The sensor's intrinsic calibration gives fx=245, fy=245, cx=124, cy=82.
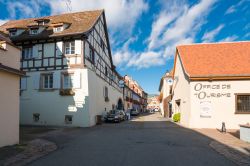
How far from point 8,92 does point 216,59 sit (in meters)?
17.2

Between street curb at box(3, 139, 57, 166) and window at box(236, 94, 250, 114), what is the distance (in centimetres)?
1465

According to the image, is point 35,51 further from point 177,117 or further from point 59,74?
point 177,117

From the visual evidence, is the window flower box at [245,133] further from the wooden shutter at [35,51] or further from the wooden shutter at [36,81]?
the wooden shutter at [35,51]

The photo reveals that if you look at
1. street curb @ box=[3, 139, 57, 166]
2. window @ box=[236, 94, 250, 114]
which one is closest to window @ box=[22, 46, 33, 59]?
street curb @ box=[3, 139, 57, 166]

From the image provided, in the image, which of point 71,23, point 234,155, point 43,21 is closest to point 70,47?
point 71,23

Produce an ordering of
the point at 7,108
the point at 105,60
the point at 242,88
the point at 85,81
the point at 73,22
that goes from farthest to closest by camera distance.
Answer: the point at 105,60
the point at 73,22
the point at 85,81
the point at 242,88
the point at 7,108

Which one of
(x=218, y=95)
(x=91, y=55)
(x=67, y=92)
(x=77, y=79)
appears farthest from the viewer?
(x=91, y=55)

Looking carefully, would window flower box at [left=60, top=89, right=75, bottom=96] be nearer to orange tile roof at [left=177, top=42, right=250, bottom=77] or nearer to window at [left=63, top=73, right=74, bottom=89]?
window at [left=63, top=73, right=74, bottom=89]

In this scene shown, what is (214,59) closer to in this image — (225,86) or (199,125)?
(225,86)

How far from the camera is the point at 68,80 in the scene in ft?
69.8

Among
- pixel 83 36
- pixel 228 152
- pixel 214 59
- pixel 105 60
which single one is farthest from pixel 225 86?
pixel 105 60

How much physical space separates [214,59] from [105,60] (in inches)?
511

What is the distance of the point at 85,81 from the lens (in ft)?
68.0

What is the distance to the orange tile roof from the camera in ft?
64.6
